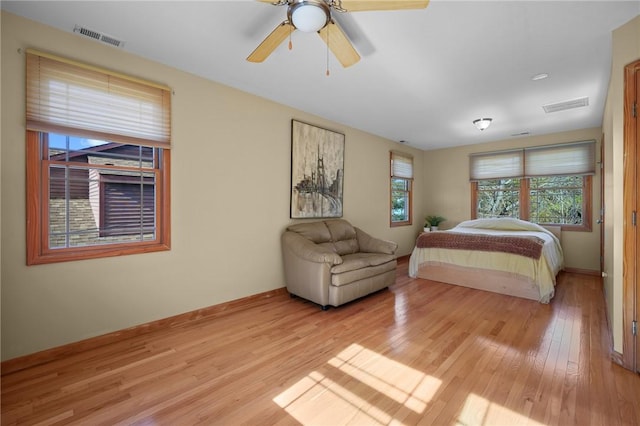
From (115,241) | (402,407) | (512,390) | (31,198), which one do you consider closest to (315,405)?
(402,407)

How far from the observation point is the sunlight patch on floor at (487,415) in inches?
61.7

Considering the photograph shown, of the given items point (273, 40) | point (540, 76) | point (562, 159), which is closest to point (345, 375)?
point (273, 40)

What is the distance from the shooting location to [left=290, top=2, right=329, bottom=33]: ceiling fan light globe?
5.41ft

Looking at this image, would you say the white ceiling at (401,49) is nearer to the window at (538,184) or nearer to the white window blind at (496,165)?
the window at (538,184)

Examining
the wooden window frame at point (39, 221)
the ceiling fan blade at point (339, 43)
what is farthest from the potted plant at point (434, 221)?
the wooden window frame at point (39, 221)

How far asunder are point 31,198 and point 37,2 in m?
1.41

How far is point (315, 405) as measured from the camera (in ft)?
5.63

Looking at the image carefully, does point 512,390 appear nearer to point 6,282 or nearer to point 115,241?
point 115,241

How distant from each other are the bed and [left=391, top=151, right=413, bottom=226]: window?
1.58m

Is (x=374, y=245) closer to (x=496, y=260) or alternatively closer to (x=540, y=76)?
(x=496, y=260)

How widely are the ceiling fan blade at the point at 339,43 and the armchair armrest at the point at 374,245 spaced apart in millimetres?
2635

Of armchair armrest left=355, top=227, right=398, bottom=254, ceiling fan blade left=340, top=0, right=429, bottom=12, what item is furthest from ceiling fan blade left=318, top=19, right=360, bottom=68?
armchair armrest left=355, top=227, right=398, bottom=254

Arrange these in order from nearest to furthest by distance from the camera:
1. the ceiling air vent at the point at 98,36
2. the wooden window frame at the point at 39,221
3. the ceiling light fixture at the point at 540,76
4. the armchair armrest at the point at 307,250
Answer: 1. the wooden window frame at the point at 39,221
2. the ceiling air vent at the point at 98,36
3. the ceiling light fixture at the point at 540,76
4. the armchair armrest at the point at 307,250

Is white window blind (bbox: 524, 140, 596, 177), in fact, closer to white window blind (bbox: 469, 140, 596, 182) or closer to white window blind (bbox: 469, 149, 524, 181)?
white window blind (bbox: 469, 140, 596, 182)
